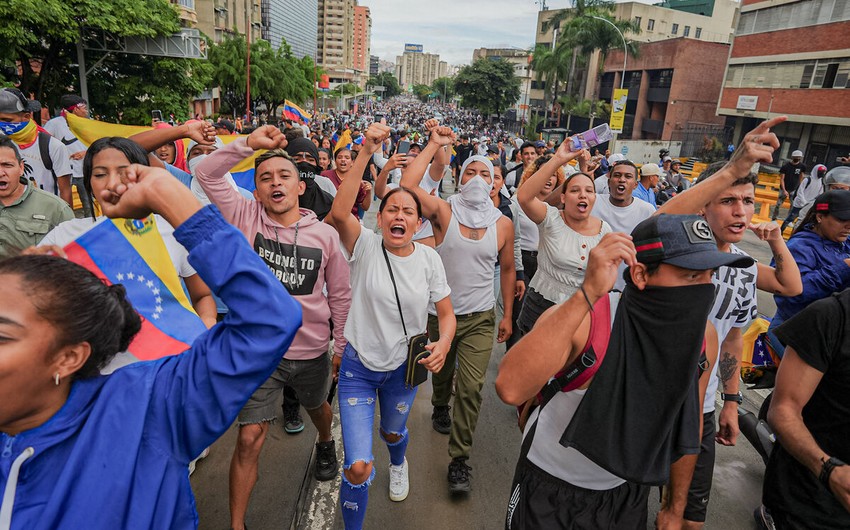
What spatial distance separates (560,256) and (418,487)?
1989mm

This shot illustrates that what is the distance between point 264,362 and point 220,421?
23 cm

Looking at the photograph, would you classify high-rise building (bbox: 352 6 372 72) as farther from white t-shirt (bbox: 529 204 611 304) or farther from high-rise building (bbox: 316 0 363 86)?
white t-shirt (bbox: 529 204 611 304)

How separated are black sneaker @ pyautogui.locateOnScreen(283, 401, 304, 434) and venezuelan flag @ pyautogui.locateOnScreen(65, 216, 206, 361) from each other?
2058mm

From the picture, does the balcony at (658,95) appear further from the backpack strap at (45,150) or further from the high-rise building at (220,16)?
the backpack strap at (45,150)

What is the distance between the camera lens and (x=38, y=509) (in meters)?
1.26

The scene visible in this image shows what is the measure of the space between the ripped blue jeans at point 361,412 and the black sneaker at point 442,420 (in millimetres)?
1013

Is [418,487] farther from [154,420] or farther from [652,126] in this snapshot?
[652,126]

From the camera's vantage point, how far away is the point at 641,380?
71.9 inches

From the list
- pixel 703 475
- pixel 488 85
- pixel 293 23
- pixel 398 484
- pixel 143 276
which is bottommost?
pixel 398 484

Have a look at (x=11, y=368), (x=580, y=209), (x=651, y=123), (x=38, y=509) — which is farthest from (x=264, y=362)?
(x=651, y=123)

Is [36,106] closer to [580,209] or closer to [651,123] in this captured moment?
[580,209]

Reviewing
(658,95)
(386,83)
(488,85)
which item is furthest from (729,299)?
(386,83)

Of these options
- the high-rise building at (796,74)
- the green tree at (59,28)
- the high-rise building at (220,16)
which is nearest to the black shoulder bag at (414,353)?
the green tree at (59,28)

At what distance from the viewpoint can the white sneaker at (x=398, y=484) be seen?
135 inches
